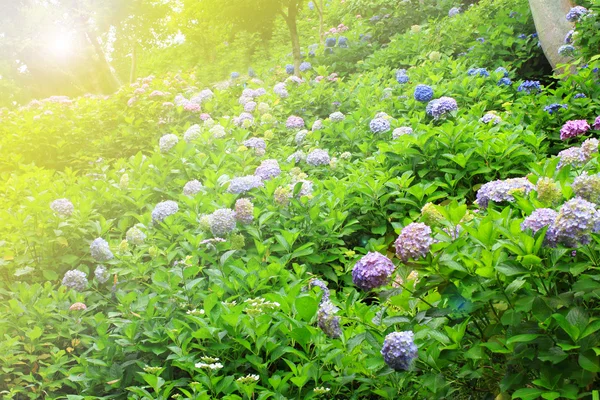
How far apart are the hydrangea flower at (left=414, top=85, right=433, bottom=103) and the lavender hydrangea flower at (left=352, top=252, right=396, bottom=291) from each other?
9.61 ft

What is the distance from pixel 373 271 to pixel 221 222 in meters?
1.22

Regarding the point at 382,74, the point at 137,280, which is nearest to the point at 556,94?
the point at 382,74

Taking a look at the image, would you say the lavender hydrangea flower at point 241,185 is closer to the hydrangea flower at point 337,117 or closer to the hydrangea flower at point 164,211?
the hydrangea flower at point 164,211

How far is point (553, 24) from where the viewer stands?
540cm

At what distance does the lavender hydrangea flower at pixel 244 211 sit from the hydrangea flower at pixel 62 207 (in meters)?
1.24

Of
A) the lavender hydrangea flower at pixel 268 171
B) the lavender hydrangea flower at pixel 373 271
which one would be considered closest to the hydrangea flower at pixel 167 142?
the lavender hydrangea flower at pixel 268 171

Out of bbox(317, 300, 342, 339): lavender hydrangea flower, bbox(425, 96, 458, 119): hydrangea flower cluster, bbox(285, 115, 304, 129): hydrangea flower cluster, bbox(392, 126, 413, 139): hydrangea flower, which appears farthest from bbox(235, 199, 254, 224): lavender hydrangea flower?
bbox(285, 115, 304, 129): hydrangea flower cluster

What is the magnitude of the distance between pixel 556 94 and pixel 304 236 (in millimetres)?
2635

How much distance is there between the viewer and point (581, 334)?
1433mm

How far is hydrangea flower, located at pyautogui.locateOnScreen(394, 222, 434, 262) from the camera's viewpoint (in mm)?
1642

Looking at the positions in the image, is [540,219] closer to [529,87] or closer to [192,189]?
[192,189]

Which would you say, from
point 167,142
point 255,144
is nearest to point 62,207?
point 167,142

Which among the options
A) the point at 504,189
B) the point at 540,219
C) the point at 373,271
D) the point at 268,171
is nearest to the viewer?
the point at 540,219

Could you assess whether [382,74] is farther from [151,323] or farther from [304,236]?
[151,323]
